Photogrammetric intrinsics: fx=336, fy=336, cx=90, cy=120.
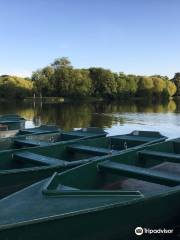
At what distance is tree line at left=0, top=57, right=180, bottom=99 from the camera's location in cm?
11125

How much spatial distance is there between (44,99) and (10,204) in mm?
105287

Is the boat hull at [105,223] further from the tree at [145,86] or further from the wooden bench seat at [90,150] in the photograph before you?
the tree at [145,86]

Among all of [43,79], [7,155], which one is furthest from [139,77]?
[7,155]

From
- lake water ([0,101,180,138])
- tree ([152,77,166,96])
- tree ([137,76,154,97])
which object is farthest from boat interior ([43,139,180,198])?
tree ([152,77,166,96])

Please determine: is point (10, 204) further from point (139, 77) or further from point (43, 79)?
point (139, 77)

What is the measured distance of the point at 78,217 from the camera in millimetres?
6133

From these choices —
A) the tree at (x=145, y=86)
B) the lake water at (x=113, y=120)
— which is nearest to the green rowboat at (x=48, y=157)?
the lake water at (x=113, y=120)

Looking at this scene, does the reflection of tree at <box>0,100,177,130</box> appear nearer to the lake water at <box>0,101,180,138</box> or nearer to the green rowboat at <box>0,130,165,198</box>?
the lake water at <box>0,101,180,138</box>

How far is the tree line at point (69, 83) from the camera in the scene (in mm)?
111250

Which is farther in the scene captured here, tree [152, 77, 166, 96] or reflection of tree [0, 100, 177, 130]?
tree [152, 77, 166, 96]

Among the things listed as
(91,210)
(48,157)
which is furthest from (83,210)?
(48,157)

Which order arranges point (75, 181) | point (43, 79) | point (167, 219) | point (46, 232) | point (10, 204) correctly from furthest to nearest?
1. point (43, 79)
2. point (75, 181)
3. point (167, 219)
4. point (10, 204)
5. point (46, 232)

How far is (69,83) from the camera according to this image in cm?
11375

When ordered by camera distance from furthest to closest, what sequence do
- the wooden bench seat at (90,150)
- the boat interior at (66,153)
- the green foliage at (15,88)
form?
the green foliage at (15,88) → the wooden bench seat at (90,150) → the boat interior at (66,153)
